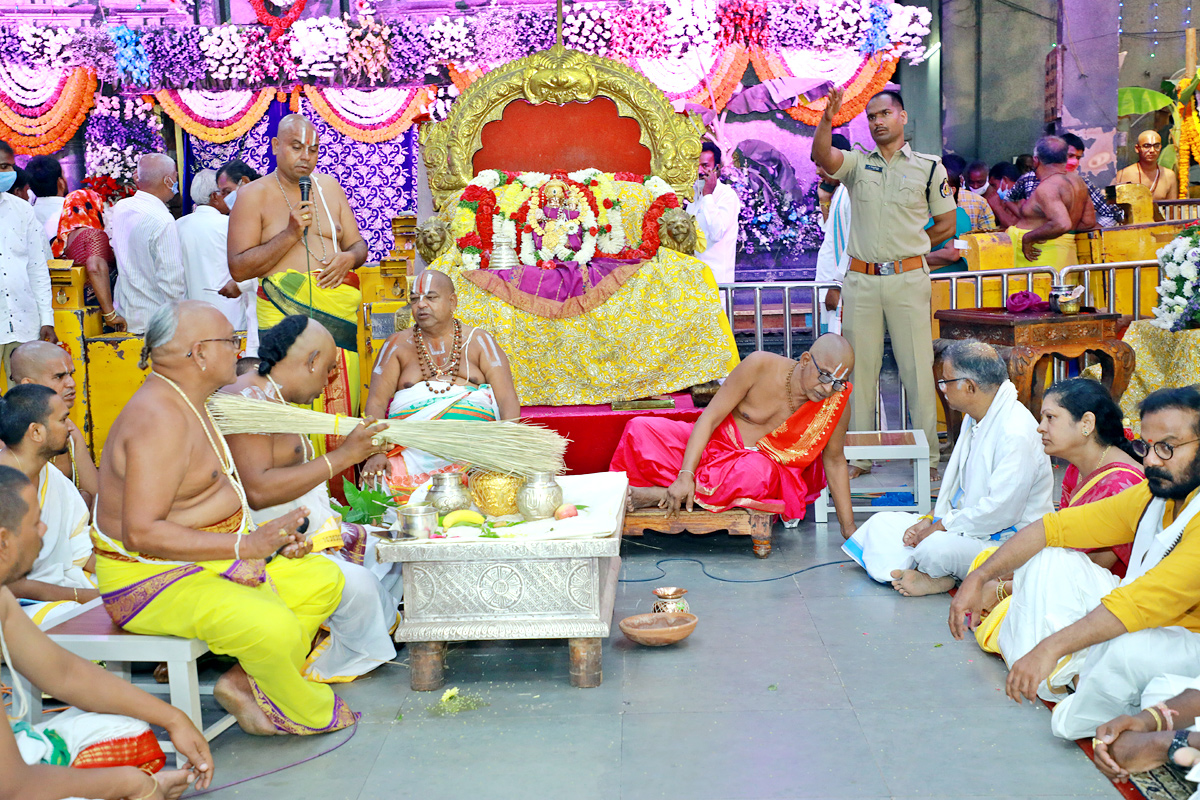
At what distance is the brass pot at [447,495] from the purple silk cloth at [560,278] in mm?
3121

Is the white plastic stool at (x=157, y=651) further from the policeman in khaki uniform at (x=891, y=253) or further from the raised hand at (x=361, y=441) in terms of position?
the policeman in khaki uniform at (x=891, y=253)

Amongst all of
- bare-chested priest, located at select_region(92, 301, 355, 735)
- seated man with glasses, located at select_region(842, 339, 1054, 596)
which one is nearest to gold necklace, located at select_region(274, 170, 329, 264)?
bare-chested priest, located at select_region(92, 301, 355, 735)

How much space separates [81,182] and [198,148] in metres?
2.18

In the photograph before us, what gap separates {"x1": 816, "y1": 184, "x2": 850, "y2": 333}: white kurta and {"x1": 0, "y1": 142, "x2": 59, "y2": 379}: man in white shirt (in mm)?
5571

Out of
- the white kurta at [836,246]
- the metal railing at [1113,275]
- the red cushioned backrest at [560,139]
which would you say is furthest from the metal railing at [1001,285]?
the red cushioned backrest at [560,139]

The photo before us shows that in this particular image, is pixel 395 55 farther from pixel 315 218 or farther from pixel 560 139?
pixel 315 218

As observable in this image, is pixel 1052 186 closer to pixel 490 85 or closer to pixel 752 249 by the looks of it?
pixel 490 85

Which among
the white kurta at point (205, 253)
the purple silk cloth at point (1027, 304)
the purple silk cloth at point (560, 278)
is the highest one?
the white kurta at point (205, 253)

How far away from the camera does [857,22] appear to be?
11891 mm

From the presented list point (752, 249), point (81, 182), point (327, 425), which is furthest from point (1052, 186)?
point (81, 182)

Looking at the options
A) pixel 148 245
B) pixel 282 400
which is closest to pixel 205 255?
pixel 148 245

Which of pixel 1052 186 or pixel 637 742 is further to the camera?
pixel 1052 186

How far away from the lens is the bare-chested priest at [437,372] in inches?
208

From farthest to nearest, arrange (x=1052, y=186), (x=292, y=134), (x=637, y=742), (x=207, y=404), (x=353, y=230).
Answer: (x=1052, y=186), (x=353, y=230), (x=292, y=134), (x=207, y=404), (x=637, y=742)
